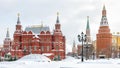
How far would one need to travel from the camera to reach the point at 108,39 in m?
105

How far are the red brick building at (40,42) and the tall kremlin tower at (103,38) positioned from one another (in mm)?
26666

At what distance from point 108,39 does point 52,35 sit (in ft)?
103

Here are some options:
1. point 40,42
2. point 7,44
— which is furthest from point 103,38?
point 40,42

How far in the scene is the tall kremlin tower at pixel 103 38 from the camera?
10293cm

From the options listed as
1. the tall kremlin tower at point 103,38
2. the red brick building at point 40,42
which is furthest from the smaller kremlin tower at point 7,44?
the tall kremlin tower at point 103,38

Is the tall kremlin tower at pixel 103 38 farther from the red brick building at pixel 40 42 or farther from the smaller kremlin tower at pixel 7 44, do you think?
the smaller kremlin tower at pixel 7 44

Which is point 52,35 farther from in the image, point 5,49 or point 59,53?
point 5,49

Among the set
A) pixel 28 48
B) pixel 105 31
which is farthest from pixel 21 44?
pixel 105 31

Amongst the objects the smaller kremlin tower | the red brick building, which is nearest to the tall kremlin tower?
the red brick building

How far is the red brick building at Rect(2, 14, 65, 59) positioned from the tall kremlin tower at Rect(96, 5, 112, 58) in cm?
2667

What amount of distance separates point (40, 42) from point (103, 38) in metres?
33.0

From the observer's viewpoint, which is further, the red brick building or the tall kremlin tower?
the tall kremlin tower

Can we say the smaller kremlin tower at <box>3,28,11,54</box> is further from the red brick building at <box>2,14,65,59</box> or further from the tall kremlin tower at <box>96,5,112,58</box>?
the tall kremlin tower at <box>96,5,112,58</box>

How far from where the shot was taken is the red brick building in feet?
257
